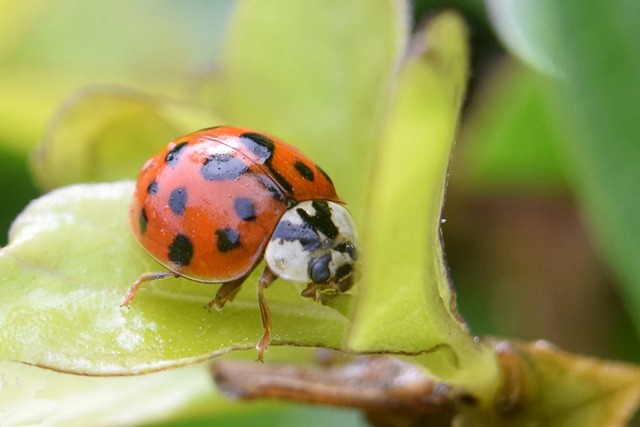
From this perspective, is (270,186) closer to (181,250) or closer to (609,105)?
(181,250)

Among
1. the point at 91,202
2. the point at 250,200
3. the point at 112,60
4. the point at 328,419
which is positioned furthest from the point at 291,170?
the point at 112,60

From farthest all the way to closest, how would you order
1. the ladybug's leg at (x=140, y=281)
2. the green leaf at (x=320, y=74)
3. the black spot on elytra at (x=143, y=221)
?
the green leaf at (x=320, y=74)
the black spot on elytra at (x=143, y=221)
the ladybug's leg at (x=140, y=281)

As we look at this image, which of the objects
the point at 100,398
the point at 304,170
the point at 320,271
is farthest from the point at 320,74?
the point at 100,398

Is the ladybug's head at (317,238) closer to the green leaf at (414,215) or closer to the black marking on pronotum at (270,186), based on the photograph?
the black marking on pronotum at (270,186)

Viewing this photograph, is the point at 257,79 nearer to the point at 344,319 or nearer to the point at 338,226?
the point at 338,226

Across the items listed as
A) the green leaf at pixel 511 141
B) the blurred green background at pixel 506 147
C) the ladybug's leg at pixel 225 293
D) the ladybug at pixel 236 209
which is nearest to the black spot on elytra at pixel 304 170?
the ladybug at pixel 236 209

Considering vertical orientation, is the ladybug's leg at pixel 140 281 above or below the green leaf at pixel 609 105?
below
